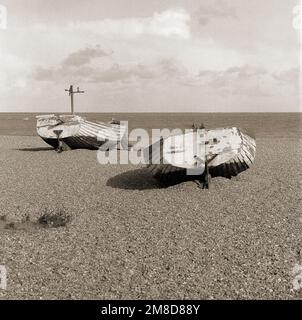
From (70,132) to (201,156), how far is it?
14.8m

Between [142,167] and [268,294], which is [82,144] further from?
[268,294]

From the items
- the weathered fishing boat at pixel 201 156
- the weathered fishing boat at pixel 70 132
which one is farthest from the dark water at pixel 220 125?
the weathered fishing boat at pixel 70 132

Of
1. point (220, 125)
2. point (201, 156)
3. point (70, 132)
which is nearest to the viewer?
point (201, 156)

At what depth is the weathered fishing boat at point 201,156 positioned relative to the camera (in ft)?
52.3

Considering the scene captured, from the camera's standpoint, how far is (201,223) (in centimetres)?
1226

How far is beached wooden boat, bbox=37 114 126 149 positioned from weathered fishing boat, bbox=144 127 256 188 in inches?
495

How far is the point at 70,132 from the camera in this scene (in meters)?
28.4

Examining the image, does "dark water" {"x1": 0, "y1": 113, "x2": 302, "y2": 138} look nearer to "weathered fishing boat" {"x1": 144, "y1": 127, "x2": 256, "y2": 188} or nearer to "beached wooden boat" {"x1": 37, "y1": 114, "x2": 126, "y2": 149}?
"weathered fishing boat" {"x1": 144, "y1": 127, "x2": 256, "y2": 188}

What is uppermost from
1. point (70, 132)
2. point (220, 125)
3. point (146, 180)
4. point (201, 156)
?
point (220, 125)

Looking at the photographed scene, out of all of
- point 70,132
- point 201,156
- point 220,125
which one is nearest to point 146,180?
point 201,156

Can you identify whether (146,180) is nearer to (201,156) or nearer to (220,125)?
(201,156)

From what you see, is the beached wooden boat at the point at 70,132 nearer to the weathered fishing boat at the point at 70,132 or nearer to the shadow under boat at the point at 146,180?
the weathered fishing boat at the point at 70,132

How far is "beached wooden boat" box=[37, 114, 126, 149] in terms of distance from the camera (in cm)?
2844
